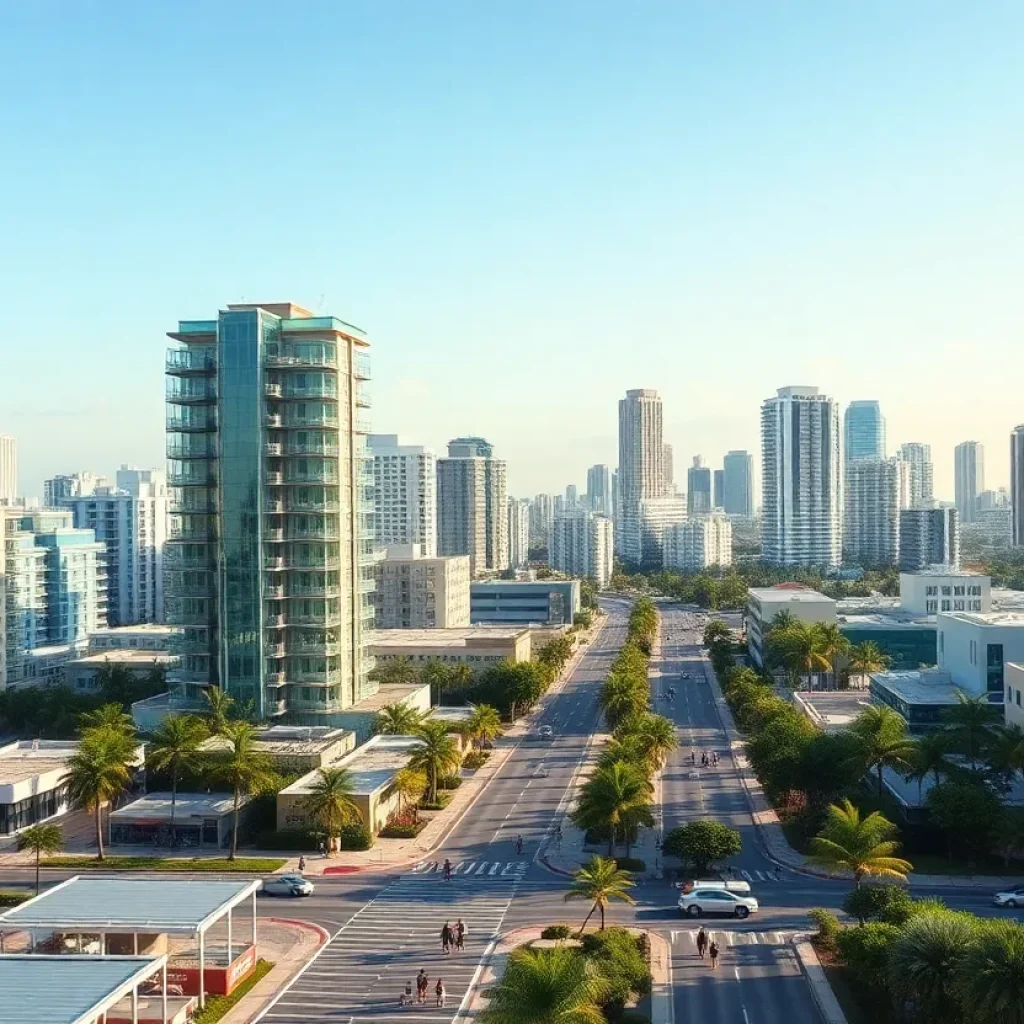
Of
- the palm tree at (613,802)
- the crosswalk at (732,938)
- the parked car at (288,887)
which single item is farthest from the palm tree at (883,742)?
the parked car at (288,887)

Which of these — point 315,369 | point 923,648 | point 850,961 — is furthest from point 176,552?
point 923,648

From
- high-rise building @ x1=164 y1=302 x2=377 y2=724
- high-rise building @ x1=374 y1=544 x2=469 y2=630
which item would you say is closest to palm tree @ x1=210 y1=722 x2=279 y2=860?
high-rise building @ x1=164 y1=302 x2=377 y2=724

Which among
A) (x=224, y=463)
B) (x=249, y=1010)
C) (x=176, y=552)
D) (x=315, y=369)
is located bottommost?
(x=249, y=1010)

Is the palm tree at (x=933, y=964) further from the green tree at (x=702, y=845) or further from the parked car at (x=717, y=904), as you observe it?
the green tree at (x=702, y=845)

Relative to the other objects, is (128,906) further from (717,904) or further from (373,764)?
(373,764)

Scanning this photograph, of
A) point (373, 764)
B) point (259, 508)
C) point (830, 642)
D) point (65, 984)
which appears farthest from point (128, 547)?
point (65, 984)

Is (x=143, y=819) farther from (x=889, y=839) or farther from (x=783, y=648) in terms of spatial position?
(x=783, y=648)

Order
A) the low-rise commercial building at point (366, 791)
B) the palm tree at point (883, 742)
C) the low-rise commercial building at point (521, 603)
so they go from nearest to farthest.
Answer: the low-rise commercial building at point (366, 791), the palm tree at point (883, 742), the low-rise commercial building at point (521, 603)

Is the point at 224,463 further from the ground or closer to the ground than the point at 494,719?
further from the ground

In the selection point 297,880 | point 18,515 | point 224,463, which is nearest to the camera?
point 297,880
